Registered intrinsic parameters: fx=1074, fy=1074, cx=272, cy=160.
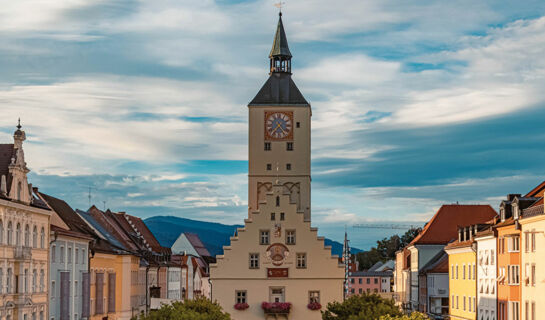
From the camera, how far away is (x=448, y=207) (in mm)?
103750

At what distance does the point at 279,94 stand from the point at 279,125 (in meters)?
2.99

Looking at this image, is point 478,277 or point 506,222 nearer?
point 506,222

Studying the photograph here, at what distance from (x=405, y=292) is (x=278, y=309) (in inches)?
1408

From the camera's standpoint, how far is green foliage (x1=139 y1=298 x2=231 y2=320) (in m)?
55.9

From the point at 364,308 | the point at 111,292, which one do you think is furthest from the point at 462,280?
the point at 111,292

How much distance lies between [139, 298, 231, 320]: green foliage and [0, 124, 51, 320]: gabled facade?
6394 millimetres

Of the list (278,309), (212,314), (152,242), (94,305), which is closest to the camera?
(212,314)

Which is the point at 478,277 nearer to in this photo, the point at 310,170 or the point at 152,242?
the point at 310,170

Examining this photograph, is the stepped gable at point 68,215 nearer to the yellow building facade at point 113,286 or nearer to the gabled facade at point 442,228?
the yellow building facade at point 113,286

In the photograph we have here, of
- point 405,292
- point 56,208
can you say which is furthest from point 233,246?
point 405,292

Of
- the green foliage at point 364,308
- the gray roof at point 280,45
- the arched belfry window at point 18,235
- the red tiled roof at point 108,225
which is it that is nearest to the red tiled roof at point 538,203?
the green foliage at point 364,308

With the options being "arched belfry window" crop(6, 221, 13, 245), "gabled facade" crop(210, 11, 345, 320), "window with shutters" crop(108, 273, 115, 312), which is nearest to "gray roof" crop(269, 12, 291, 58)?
"gabled facade" crop(210, 11, 345, 320)

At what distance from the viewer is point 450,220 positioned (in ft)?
339

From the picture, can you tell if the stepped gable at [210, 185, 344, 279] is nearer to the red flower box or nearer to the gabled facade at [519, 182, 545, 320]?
the red flower box
